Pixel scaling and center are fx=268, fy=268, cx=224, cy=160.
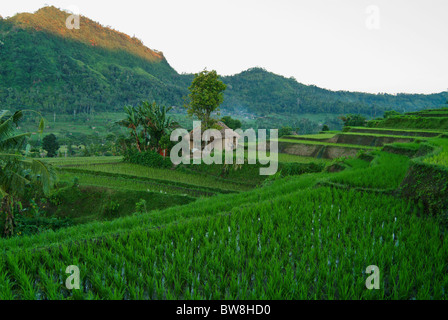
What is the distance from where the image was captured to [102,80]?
103125mm

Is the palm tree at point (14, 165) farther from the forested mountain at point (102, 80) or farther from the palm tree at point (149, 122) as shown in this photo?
the forested mountain at point (102, 80)

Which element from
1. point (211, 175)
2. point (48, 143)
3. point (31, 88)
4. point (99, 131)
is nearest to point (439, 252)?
point (211, 175)

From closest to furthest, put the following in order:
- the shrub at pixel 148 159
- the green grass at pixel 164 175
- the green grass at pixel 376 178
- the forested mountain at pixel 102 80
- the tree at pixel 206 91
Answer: the green grass at pixel 376 178 → the green grass at pixel 164 175 → the shrub at pixel 148 159 → the tree at pixel 206 91 → the forested mountain at pixel 102 80

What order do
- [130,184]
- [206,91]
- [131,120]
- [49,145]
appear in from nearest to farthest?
[130,184], [131,120], [206,91], [49,145]

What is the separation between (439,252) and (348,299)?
1.41 meters

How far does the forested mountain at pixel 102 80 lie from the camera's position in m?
85.9

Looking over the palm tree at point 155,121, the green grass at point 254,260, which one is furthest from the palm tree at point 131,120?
the green grass at point 254,260

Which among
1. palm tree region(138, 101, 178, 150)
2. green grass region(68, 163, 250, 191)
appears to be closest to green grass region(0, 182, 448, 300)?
green grass region(68, 163, 250, 191)

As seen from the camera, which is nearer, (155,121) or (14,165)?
(14,165)

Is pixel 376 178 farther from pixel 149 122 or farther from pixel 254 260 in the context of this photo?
pixel 149 122

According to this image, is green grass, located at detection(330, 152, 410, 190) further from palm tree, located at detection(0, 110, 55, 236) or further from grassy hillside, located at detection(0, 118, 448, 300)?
palm tree, located at detection(0, 110, 55, 236)

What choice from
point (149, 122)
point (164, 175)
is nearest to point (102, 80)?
point (149, 122)

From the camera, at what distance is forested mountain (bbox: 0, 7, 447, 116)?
85875mm

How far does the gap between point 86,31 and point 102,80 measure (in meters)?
71.8
